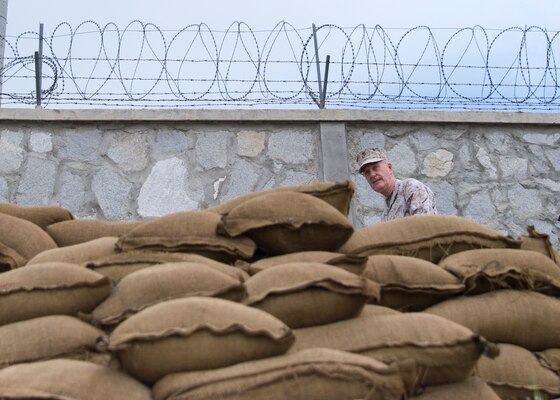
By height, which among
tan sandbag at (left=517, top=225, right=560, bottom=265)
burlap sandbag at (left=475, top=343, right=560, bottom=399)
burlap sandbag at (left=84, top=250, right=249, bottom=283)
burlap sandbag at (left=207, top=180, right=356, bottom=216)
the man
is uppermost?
the man

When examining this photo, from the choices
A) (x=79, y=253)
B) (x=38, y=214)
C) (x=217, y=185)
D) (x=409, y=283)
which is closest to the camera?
(x=409, y=283)

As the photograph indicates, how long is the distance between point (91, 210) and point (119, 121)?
0.65 metres

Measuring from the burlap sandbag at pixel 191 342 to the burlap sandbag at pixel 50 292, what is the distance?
369 millimetres

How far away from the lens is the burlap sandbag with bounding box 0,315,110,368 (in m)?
2.08

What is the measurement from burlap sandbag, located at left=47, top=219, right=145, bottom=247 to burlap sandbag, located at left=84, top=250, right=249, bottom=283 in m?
0.43

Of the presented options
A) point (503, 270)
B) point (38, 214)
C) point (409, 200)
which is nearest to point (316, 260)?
point (503, 270)

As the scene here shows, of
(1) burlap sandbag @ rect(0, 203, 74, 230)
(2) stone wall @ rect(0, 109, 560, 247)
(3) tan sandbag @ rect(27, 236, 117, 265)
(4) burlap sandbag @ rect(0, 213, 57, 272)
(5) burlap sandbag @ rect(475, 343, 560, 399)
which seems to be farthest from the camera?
(2) stone wall @ rect(0, 109, 560, 247)

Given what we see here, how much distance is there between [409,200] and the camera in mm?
4672

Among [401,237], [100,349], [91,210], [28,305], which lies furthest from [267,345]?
[91,210]

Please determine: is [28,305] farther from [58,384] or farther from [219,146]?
[219,146]

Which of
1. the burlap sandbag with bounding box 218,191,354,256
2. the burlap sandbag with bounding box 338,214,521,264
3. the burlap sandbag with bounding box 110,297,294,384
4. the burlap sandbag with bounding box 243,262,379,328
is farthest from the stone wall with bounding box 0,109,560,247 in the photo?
the burlap sandbag with bounding box 110,297,294,384

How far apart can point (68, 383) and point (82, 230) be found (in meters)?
1.23

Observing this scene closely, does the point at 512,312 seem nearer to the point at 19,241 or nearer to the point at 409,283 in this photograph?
the point at 409,283

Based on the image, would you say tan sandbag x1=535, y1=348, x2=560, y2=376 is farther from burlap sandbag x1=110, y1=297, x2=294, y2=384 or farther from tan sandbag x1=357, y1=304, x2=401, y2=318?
burlap sandbag x1=110, y1=297, x2=294, y2=384
